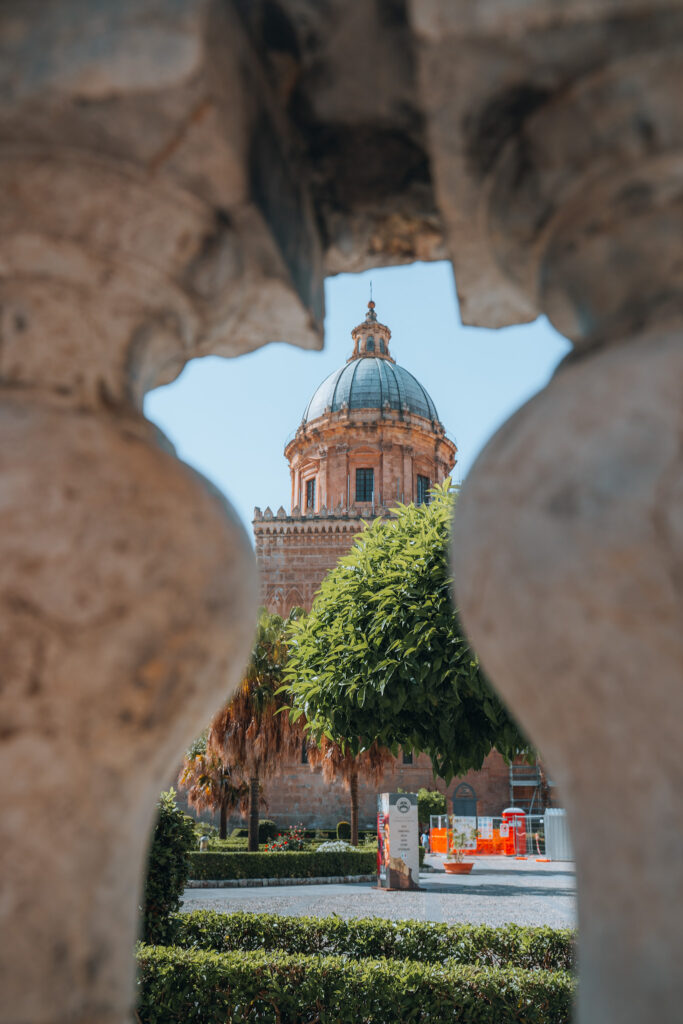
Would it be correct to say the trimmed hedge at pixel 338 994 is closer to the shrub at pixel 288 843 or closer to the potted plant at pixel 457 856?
the potted plant at pixel 457 856

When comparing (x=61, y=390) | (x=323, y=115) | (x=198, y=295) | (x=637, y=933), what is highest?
(x=323, y=115)

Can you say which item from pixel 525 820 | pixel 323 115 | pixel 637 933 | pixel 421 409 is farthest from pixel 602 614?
pixel 421 409

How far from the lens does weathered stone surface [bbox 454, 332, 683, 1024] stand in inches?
26.4

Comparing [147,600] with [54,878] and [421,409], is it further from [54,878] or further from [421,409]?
[421,409]

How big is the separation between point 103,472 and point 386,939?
6.31 m

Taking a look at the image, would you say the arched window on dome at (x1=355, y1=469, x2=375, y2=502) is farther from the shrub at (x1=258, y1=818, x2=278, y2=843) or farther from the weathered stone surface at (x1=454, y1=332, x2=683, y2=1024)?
the weathered stone surface at (x1=454, y1=332, x2=683, y2=1024)

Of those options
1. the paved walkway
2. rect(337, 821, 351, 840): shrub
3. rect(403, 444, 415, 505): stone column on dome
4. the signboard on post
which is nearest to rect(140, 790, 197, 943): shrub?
the paved walkway

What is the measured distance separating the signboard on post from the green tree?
715cm

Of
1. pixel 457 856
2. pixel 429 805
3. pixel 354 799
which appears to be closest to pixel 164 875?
pixel 354 799

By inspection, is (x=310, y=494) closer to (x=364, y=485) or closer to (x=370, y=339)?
(x=364, y=485)

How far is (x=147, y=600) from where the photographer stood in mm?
801

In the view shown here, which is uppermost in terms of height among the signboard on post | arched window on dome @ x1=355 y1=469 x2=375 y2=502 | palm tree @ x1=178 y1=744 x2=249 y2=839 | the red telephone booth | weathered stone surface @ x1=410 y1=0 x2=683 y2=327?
arched window on dome @ x1=355 y1=469 x2=375 y2=502

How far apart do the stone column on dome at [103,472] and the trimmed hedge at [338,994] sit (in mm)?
4290

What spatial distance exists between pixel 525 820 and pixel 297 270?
30.8 m
